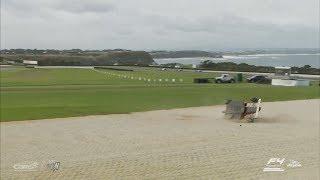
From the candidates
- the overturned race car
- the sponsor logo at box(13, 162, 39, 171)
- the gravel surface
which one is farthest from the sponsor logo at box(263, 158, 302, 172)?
the overturned race car

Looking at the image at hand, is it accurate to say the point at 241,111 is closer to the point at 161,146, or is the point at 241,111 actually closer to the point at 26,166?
the point at 161,146

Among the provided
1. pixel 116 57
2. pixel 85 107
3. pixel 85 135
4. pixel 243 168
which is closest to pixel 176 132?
pixel 85 135

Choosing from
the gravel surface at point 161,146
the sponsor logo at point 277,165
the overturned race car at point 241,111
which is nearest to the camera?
the gravel surface at point 161,146

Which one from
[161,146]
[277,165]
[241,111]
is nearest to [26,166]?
[161,146]

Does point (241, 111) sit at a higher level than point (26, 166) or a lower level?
lower

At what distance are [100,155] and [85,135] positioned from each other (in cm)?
442

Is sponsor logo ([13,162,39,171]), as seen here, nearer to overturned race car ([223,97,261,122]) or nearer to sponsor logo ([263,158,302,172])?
sponsor logo ([263,158,302,172])

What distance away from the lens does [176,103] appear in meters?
33.3

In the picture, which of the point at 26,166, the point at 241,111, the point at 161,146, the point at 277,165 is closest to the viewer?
the point at 277,165

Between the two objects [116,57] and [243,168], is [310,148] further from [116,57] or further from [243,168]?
[116,57]

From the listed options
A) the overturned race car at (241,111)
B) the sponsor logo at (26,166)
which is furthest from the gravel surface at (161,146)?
the overturned race car at (241,111)

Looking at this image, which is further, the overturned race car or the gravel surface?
the overturned race car

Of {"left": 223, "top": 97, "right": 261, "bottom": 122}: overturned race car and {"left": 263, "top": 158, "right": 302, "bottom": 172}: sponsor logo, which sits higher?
{"left": 263, "top": 158, "right": 302, "bottom": 172}: sponsor logo

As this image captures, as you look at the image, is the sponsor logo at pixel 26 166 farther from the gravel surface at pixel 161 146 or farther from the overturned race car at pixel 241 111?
the overturned race car at pixel 241 111
